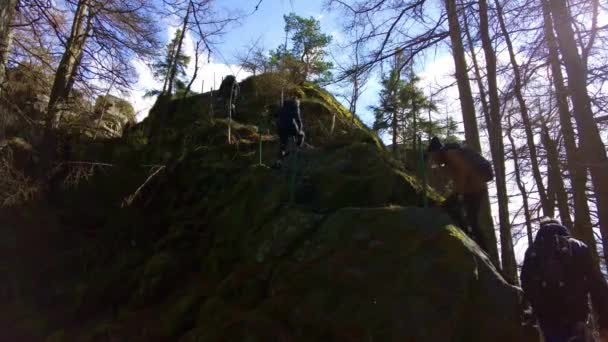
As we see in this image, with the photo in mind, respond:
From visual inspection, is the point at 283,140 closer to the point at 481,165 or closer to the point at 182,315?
the point at 182,315

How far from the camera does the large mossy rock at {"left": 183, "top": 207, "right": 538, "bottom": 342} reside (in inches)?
190

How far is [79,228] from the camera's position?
36.9 ft

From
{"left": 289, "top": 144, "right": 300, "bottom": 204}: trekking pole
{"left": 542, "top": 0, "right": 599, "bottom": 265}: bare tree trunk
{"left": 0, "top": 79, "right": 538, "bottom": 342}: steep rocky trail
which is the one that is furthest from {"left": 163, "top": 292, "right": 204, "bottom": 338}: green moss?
{"left": 542, "top": 0, "right": 599, "bottom": 265}: bare tree trunk

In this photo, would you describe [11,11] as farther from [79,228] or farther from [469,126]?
[469,126]

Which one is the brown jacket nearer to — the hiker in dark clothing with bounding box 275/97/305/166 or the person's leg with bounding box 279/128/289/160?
the hiker in dark clothing with bounding box 275/97/305/166

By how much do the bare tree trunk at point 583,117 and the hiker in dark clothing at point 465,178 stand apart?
77.2 inches

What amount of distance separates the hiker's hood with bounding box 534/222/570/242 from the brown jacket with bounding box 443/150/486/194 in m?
1.92

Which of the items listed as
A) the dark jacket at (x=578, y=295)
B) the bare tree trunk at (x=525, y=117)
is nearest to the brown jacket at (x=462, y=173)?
the dark jacket at (x=578, y=295)

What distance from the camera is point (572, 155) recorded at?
879cm

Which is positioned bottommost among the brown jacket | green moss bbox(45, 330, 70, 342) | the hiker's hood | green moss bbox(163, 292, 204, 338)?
green moss bbox(45, 330, 70, 342)

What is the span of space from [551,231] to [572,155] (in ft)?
19.8

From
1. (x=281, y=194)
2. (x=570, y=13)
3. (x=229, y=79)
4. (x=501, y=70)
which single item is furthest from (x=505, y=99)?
(x=229, y=79)

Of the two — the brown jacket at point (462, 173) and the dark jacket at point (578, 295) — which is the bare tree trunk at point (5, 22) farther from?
the dark jacket at point (578, 295)

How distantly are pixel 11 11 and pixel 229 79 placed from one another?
34.1ft
